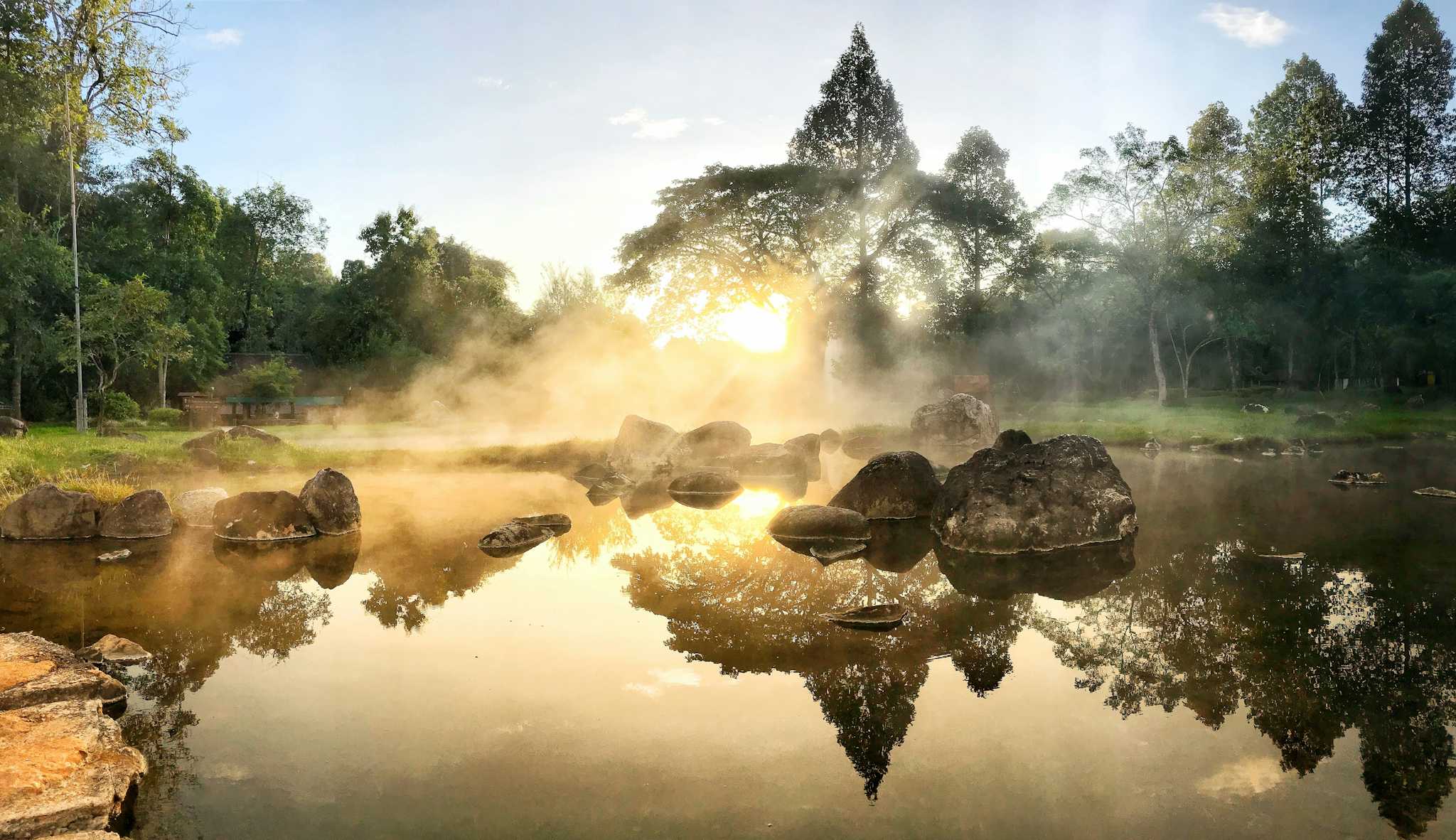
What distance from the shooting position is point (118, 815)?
14.6 ft

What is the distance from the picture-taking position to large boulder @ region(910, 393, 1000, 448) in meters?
28.1

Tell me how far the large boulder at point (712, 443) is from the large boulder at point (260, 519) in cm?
1010

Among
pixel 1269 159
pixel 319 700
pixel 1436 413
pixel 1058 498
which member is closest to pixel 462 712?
A: pixel 319 700

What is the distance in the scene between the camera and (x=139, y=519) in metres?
12.0

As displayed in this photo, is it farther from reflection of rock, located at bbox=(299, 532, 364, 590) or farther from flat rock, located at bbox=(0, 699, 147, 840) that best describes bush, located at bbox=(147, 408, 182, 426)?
flat rock, located at bbox=(0, 699, 147, 840)

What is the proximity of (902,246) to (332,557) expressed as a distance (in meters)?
30.4

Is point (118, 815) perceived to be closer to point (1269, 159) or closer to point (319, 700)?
point (319, 700)

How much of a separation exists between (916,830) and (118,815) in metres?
4.49

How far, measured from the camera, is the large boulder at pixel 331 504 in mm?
12227

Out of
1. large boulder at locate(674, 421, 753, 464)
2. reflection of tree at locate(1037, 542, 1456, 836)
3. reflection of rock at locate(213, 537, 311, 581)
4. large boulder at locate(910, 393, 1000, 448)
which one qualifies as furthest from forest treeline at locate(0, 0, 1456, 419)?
reflection of tree at locate(1037, 542, 1456, 836)

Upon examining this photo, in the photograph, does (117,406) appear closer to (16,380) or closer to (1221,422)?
(16,380)

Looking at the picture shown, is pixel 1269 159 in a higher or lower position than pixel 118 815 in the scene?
higher

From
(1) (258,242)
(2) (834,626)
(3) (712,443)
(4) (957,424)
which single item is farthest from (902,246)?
(1) (258,242)

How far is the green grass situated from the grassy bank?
12.5m
